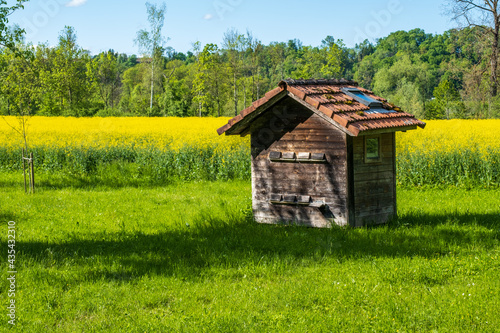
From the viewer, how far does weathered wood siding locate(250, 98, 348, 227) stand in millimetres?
9922

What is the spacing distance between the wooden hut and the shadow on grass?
15.7 inches

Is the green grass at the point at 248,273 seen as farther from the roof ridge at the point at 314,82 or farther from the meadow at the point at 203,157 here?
the meadow at the point at 203,157

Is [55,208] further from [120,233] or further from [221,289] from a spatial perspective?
[221,289]

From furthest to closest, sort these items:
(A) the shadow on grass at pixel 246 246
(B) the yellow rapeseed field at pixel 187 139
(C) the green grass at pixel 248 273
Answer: (B) the yellow rapeseed field at pixel 187 139
(A) the shadow on grass at pixel 246 246
(C) the green grass at pixel 248 273

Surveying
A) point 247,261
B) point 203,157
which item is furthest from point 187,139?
point 247,261

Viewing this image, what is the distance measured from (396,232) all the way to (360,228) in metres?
0.67

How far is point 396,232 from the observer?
9859mm

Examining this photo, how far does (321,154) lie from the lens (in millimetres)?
9984

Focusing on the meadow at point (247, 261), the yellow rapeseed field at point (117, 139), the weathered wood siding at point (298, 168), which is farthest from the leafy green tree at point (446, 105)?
the weathered wood siding at point (298, 168)

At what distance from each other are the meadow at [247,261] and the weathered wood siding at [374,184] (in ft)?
1.11

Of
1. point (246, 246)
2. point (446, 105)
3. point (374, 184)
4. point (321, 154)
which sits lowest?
point (246, 246)

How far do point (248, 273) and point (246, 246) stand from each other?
1.36m

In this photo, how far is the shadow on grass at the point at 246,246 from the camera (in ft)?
27.1

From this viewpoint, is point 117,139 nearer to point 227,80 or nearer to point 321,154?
point 321,154
